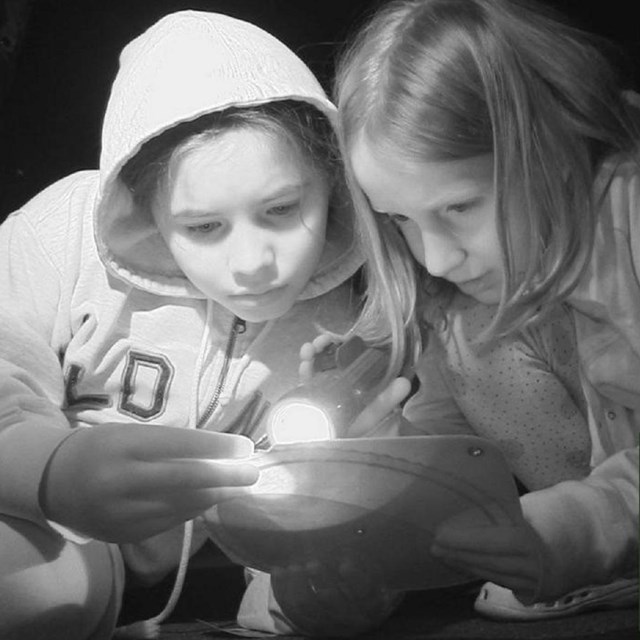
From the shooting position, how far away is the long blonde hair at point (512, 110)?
0.62 meters

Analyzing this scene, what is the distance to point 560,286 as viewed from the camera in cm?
64

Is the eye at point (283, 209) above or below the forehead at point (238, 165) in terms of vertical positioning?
below

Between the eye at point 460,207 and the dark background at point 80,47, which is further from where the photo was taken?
the dark background at point 80,47

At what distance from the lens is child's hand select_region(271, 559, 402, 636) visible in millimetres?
632

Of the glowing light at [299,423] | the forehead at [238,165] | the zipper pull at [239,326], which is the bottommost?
the zipper pull at [239,326]

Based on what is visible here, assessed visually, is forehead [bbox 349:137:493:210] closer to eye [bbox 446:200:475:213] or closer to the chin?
eye [bbox 446:200:475:213]

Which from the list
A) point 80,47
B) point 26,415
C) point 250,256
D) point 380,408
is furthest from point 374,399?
point 80,47

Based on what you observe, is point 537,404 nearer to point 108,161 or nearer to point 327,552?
point 327,552

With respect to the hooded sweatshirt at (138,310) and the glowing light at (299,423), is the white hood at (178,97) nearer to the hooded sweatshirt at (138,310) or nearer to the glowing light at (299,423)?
the hooded sweatshirt at (138,310)

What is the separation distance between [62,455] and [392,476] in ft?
0.61

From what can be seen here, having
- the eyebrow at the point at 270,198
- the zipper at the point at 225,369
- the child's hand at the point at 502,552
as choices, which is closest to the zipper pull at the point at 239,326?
the zipper at the point at 225,369

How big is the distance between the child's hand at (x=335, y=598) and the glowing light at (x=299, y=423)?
0.08 m

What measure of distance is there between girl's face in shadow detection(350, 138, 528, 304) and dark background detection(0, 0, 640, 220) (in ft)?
0.45

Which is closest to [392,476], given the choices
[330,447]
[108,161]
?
[330,447]
